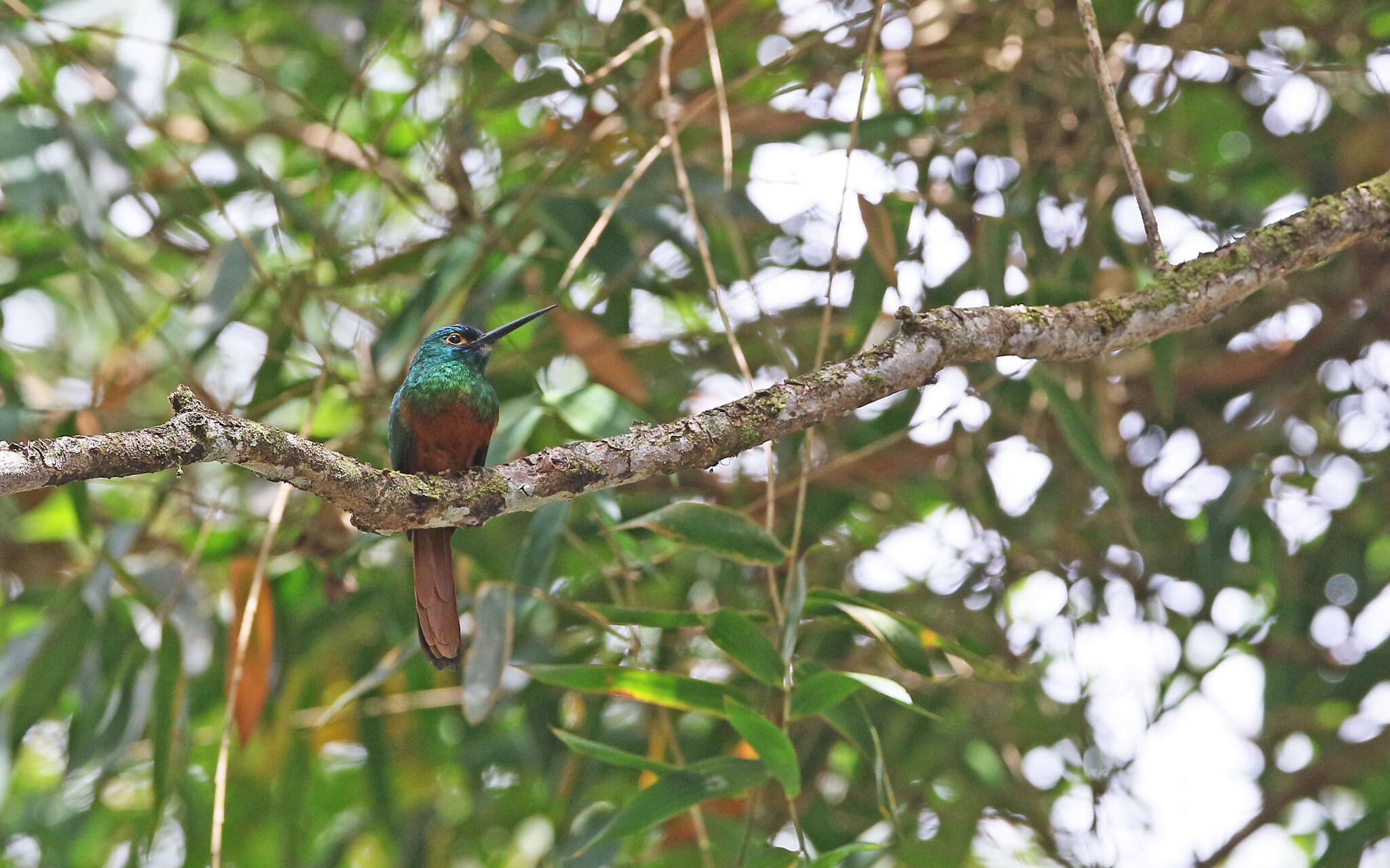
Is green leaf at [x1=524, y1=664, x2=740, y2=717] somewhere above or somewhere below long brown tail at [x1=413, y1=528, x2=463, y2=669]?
below

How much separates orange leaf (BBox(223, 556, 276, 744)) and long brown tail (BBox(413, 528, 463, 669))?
2.16ft

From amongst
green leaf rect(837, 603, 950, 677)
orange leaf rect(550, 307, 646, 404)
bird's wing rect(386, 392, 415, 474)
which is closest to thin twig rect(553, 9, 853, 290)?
orange leaf rect(550, 307, 646, 404)

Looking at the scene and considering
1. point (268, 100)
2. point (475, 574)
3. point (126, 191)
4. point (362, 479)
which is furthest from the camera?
point (268, 100)

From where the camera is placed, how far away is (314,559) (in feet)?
9.52

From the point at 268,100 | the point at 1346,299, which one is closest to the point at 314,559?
the point at 268,100

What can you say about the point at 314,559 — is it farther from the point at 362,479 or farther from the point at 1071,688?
the point at 1071,688

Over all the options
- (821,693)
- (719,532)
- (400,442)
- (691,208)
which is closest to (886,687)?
(821,693)

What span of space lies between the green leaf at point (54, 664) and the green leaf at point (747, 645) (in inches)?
65.1

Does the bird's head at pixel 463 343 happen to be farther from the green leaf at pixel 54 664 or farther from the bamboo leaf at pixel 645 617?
the green leaf at pixel 54 664

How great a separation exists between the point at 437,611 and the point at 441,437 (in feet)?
1.05

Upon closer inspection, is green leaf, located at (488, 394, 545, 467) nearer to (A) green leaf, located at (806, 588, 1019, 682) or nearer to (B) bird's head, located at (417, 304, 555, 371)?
(B) bird's head, located at (417, 304, 555, 371)

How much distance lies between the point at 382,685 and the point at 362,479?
73.4 inches

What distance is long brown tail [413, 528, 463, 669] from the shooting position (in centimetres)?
203

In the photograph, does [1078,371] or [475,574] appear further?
[475,574]
